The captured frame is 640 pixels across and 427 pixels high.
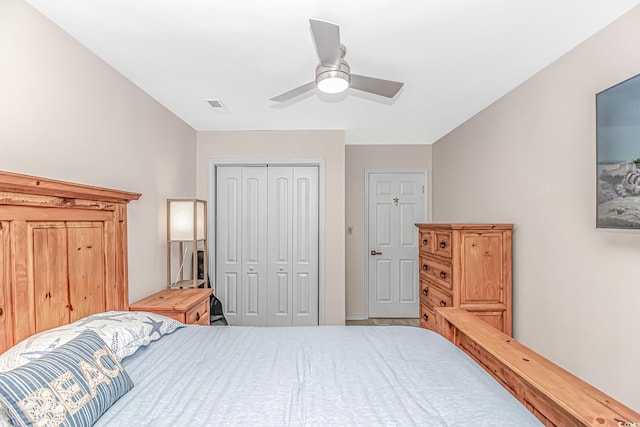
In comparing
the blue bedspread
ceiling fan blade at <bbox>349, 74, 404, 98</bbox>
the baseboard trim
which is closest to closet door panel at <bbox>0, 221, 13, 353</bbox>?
the blue bedspread

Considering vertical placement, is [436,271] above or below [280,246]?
below

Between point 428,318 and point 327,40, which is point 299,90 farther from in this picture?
point 428,318

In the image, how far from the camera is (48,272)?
1.67 m

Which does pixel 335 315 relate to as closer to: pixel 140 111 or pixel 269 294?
pixel 269 294

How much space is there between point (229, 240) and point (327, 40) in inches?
118

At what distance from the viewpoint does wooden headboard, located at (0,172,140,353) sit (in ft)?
4.81

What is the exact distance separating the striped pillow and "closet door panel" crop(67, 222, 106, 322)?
58 cm

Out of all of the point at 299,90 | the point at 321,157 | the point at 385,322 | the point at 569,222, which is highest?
the point at 299,90

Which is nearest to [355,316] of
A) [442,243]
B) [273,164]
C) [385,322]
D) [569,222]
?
[385,322]

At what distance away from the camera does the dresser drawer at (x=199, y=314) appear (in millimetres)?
2552

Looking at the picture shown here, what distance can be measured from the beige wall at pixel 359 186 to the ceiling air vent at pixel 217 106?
2.06 meters

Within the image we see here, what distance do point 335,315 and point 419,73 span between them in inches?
105

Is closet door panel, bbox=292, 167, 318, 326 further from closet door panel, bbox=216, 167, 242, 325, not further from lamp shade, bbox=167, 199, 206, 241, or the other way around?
lamp shade, bbox=167, 199, 206, 241

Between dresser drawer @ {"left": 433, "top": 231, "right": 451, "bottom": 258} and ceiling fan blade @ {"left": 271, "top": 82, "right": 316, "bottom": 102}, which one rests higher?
ceiling fan blade @ {"left": 271, "top": 82, "right": 316, "bottom": 102}
